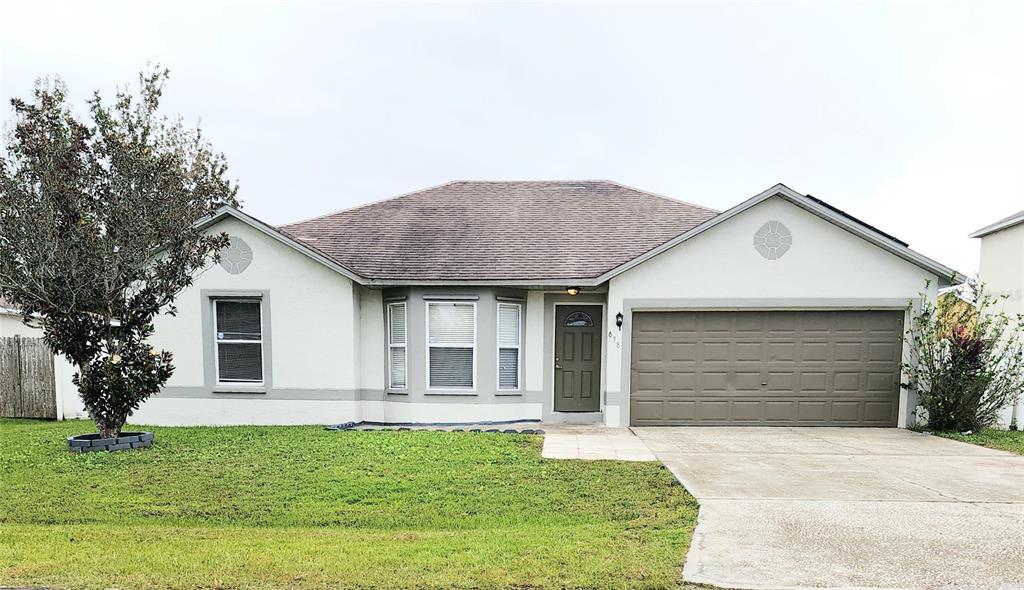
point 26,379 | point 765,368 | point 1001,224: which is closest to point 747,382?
point 765,368

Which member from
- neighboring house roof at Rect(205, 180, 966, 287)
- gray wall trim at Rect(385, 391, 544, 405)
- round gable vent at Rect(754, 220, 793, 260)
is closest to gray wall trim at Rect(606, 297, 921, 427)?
neighboring house roof at Rect(205, 180, 966, 287)

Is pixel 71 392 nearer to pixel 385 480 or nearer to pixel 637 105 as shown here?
pixel 385 480

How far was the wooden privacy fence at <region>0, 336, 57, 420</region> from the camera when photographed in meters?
10.9

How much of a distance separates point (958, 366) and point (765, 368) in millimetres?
3088

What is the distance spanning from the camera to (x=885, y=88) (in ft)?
46.6

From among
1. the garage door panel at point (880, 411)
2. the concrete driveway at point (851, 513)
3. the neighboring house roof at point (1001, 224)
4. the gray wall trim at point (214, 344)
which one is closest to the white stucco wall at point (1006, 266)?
the neighboring house roof at point (1001, 224)

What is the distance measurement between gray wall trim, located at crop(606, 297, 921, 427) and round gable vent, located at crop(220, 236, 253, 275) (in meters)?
7.42

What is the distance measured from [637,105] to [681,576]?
58.1 feet

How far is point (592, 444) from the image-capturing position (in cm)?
806

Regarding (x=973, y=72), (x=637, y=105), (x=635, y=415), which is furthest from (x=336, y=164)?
(x=973, y=72)

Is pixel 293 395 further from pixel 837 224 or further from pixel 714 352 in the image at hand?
pixel 837 224

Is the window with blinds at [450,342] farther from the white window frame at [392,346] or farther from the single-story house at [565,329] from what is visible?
the white window frame at [392,346]

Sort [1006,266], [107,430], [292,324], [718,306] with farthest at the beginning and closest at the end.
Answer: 1. [1006,266]
2. [292,324]
3. [718,306]
4. [107,430]

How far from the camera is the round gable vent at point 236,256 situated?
985 cm
